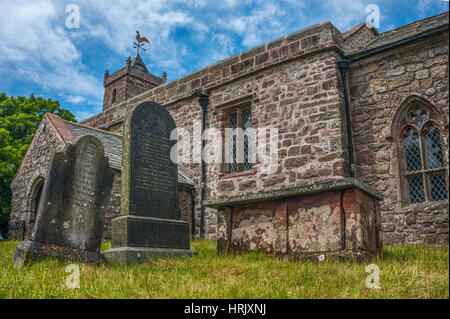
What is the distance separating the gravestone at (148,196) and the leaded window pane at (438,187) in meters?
5.15

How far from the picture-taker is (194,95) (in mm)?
12070

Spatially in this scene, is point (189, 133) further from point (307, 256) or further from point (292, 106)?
point (307, 256)

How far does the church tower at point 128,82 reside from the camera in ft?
83.3

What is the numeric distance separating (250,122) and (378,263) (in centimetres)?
693

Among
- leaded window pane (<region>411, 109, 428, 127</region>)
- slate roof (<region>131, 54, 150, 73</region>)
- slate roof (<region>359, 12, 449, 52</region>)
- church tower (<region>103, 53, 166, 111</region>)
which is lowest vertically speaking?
leaded window pane (<region>411, 109, 428, 127</region>)

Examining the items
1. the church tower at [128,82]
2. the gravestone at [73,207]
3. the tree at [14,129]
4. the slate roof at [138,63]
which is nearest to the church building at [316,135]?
the gravestone at [73,207]

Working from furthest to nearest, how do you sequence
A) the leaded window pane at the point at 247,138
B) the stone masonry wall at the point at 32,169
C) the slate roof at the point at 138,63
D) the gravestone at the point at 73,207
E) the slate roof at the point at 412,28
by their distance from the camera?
the slate roof at the point at 138,63, the stone masonry wall at the point at 32,169, the leaded window pane at the point at 247,138, the slate roof at the point at 412,28, the gravestone at the point at 73,207

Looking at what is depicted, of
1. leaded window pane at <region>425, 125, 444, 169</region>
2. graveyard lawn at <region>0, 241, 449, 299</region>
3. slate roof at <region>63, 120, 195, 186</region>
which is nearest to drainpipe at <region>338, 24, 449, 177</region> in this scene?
leaded window pane at <region>425, 125, 444, 169</region>

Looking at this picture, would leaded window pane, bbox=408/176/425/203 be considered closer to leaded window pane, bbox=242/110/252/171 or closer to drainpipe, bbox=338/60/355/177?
drainpipe, bbox=338/60/355/177

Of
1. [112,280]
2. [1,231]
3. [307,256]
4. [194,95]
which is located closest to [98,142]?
[112,280]

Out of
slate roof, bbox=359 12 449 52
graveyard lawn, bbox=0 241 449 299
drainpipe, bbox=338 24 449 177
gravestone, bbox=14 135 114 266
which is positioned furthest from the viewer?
slate roof, bbox=359 12 449 52

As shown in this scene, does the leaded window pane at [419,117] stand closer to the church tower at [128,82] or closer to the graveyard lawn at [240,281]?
the graveyard lawn at [240,281]

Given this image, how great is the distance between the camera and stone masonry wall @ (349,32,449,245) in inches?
308

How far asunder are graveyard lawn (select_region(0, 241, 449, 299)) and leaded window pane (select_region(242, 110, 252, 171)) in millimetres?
5955
